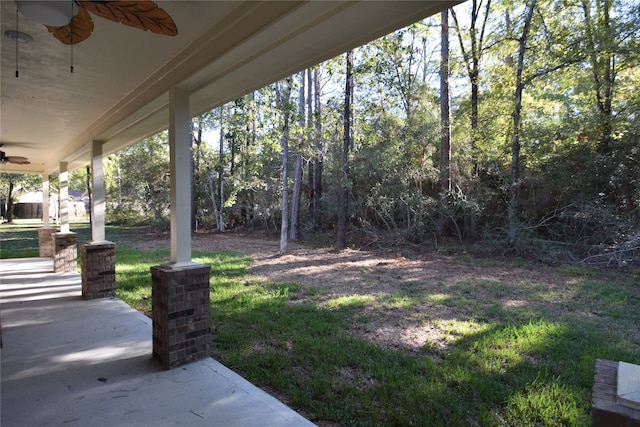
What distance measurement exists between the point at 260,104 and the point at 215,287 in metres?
4.43

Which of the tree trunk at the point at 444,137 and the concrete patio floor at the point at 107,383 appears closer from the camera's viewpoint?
the concrete patio floor at the point at 107,383

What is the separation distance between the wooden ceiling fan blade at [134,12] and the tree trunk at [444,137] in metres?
8.33

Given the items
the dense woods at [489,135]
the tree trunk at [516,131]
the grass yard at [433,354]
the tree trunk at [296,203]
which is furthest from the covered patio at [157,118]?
the tree trunk at [516,131]

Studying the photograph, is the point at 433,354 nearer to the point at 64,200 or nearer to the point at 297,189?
the point at 64,200

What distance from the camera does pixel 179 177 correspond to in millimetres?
2922

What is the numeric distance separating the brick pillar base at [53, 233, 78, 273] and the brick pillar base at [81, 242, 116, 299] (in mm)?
2262

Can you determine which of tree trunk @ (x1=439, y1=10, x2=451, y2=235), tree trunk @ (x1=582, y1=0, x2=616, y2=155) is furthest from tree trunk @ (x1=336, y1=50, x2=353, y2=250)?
tree trunk @ (x1=582, y1=0, x2=616, y2=155)

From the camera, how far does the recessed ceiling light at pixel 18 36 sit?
89.4 inches

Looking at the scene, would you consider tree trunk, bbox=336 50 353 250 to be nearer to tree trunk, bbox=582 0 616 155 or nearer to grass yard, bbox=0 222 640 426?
grass yard, bbox=0 222 640 426

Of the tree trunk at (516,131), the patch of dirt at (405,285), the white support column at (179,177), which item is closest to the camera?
the white support column at (179,177)

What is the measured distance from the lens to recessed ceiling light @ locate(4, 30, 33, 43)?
89.4 inches

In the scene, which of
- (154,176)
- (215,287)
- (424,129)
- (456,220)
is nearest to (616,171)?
(456,220)

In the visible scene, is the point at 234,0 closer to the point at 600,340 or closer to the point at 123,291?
the point at 600,340

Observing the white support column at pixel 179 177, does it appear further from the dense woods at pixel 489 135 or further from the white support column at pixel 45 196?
the white support column at pixel 45 196
